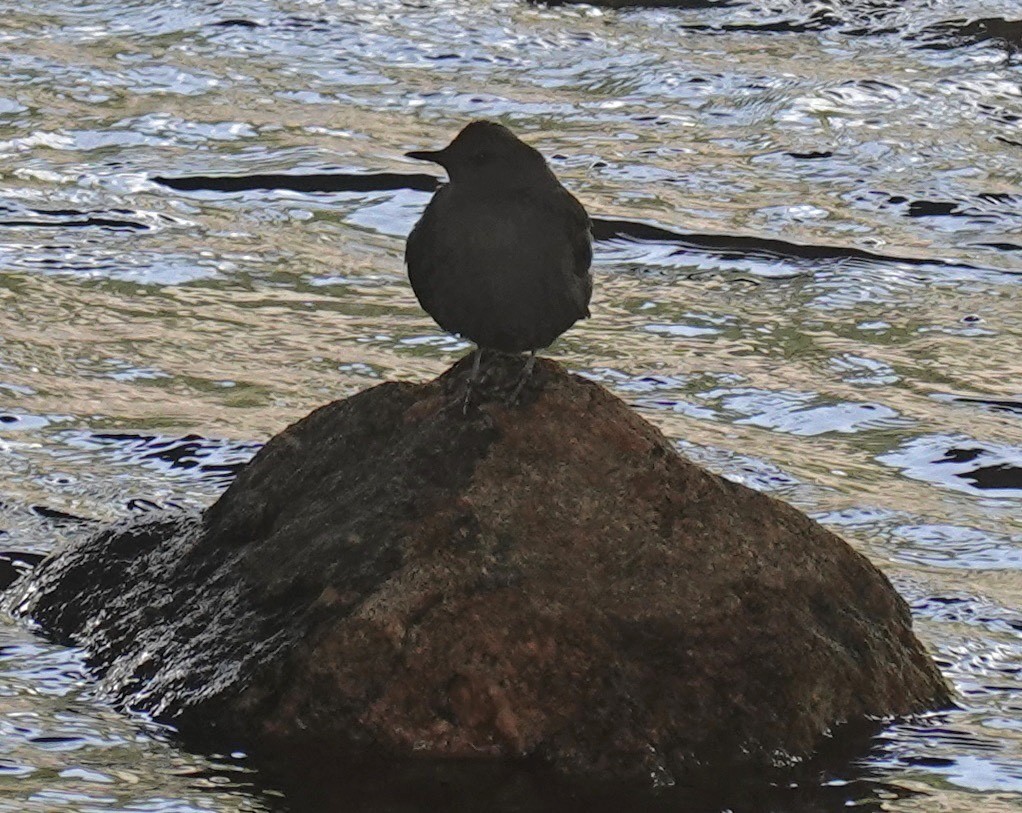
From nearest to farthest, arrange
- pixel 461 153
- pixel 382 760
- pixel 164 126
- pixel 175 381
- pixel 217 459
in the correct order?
pixel 382 760 < pixel 461 153 < pixel 217 459 < pixel 175 381 < pixel 164 126

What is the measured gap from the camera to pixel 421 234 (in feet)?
17.8

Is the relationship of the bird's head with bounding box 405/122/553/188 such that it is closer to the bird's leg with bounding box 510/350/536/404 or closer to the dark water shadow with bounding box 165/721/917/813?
the bird's leg with bounding box 510/350/536/404

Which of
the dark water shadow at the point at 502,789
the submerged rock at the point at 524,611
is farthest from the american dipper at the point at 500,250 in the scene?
the dark water shadow at the point at 502,789

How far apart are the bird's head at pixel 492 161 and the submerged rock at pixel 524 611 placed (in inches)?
20.8

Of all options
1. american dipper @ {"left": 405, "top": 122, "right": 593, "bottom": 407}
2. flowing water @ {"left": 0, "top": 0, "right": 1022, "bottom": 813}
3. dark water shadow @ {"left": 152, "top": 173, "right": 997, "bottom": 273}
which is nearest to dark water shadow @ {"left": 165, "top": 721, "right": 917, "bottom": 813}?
flowing water @ {"left": 0, "top": 0, "right": 1022, "bottom": 813}

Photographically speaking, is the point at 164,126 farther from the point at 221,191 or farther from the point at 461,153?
the point at 461,153

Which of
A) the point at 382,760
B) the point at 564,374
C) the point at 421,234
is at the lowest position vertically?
the point at 382,760

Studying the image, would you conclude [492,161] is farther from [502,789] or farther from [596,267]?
[596,267]

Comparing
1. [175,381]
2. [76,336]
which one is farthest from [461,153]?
[76,336]

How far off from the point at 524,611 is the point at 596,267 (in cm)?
528

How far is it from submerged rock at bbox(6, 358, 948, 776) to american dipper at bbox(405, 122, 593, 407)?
0.98ft

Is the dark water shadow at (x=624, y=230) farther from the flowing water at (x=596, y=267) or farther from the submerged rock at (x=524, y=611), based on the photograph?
the submerged rock at (x=524, y=611)

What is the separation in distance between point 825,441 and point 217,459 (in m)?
2.36

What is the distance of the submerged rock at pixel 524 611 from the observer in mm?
5180
